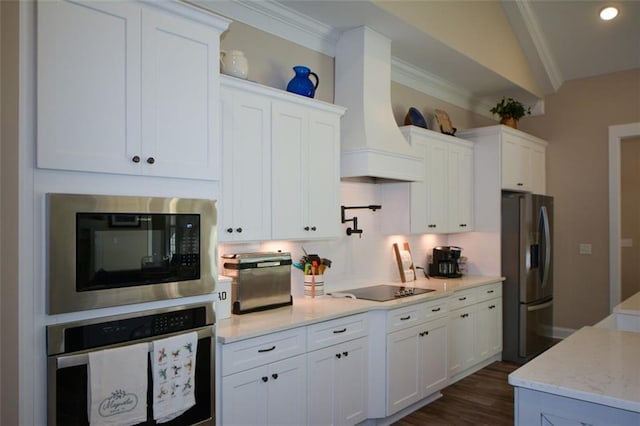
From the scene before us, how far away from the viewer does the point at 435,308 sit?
3734 millimetres

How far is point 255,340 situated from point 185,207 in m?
0.82

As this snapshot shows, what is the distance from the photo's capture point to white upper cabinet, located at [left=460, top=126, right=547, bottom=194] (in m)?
4.80

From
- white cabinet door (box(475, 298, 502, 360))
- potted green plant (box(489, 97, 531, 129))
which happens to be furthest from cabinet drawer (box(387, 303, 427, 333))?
potted green plant (box(489, 97, 531, 129))

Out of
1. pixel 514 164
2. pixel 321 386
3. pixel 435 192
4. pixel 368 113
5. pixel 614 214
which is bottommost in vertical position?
pixel 321 386

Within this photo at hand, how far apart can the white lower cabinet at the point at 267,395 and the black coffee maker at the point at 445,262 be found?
243 cm

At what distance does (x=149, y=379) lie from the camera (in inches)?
75.9

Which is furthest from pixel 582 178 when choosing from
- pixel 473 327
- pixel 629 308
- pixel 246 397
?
pixel 246 397

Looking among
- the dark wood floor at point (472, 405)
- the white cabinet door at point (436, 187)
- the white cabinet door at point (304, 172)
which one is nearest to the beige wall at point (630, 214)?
the dark wood floor at point (472, 405)

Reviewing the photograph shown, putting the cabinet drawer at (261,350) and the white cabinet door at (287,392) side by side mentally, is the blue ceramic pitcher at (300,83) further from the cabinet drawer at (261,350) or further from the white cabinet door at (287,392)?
the white cabinet door at (287,392)

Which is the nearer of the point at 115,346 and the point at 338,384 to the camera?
the point at 115,346

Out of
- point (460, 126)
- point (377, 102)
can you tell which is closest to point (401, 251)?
point (377, 102)

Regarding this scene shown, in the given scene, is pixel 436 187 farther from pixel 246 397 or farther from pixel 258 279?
pixel 246 397

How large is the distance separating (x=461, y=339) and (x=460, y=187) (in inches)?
59.3

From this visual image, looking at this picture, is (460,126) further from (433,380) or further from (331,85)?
(433,380)
